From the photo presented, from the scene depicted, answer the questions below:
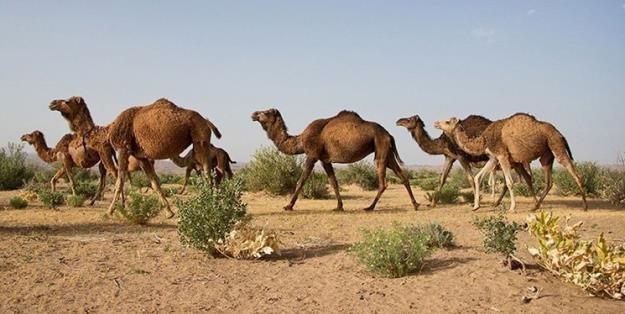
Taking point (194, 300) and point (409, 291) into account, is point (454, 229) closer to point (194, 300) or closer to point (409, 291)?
point (409, 291)

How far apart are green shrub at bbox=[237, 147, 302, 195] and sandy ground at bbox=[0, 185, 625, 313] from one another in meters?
10.8

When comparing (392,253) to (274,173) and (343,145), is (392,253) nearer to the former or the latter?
(343,145)

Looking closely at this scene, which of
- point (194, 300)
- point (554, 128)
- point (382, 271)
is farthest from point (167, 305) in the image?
point (554, 128)

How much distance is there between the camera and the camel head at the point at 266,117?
15.0 meters

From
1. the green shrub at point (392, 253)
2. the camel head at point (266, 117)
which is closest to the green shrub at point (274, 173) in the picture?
the camel head at point (266, 117)

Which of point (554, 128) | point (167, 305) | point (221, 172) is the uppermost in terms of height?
point (554, 128)

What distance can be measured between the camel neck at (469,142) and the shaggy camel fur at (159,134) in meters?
6.52

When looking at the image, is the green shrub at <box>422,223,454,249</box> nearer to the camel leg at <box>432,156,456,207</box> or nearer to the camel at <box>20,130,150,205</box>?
the camel leg at <box>432,156,456,207</box>

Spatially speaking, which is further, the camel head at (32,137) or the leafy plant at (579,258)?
the camel head at (32,137)

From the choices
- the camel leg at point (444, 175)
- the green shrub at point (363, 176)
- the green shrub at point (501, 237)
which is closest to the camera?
the green shrub at point (501, 237)

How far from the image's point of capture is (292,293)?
6047mm

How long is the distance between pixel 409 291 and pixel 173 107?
788 cm

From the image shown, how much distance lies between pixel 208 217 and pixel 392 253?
2.61m

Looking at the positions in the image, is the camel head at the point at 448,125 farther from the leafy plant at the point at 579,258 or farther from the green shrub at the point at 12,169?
the green shrub at the point at 12,169
